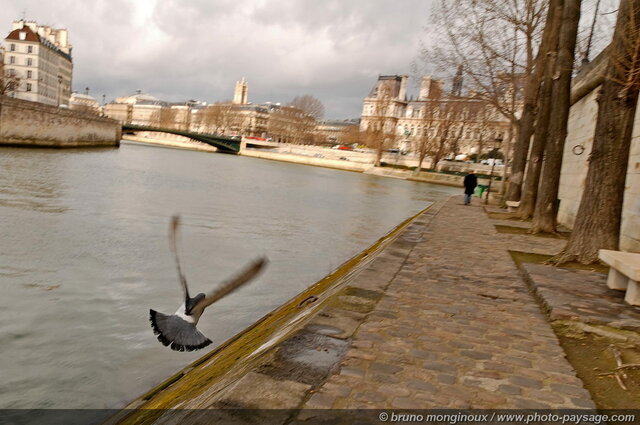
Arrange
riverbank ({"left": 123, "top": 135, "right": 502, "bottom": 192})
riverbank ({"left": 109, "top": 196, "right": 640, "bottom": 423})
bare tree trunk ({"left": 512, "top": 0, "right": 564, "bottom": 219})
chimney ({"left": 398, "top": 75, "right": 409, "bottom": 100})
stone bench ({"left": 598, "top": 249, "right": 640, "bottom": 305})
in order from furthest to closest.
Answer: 1. chimney ({"left": 398, "top": 75, "right": 409, "bottom": 100})
2. riverbank ({"left": 123, "top": 135, "right": 502, "bottom": 192})
3. bare tree trunk ({"left": 512, "top": 0, "right": 564, "bottom": 219})
4. stone bench ({"left": 598, "top": 249, "right": 640, "bottom": 305})
5. riverbank ({"left": 109, "top": 196, "right": 640, "bottom": 423})

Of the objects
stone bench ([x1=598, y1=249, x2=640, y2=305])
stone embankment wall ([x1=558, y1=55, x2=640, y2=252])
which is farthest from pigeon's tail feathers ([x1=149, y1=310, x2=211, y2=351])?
stone embankment wall ([x1=558, y1=55, x2=640, y2=252])

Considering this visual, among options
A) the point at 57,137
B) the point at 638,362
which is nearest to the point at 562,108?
the point at 638,362

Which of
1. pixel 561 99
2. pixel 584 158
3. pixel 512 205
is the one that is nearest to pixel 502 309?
pixel 561 99

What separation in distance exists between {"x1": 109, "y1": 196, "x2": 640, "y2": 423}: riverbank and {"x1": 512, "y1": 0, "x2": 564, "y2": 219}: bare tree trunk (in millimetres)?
8701

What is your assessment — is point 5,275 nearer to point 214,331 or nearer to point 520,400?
point 214,331

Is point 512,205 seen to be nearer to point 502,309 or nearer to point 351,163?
point 502,309

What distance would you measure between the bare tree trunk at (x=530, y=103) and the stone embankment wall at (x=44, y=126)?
31.7 m

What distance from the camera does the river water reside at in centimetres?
525

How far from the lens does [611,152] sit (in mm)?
7340

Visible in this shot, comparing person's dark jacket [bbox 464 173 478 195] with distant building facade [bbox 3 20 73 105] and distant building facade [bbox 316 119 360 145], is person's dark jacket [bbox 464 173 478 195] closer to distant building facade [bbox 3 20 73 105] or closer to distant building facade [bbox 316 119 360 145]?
distant building facade [bbox 3 20 73 105]

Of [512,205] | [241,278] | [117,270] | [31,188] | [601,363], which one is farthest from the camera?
[512,205]

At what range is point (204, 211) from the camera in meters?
17.6

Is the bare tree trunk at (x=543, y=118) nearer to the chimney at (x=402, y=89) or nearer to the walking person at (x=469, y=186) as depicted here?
the walking person at (x=469, y=186)

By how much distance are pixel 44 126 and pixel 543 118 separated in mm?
37283
